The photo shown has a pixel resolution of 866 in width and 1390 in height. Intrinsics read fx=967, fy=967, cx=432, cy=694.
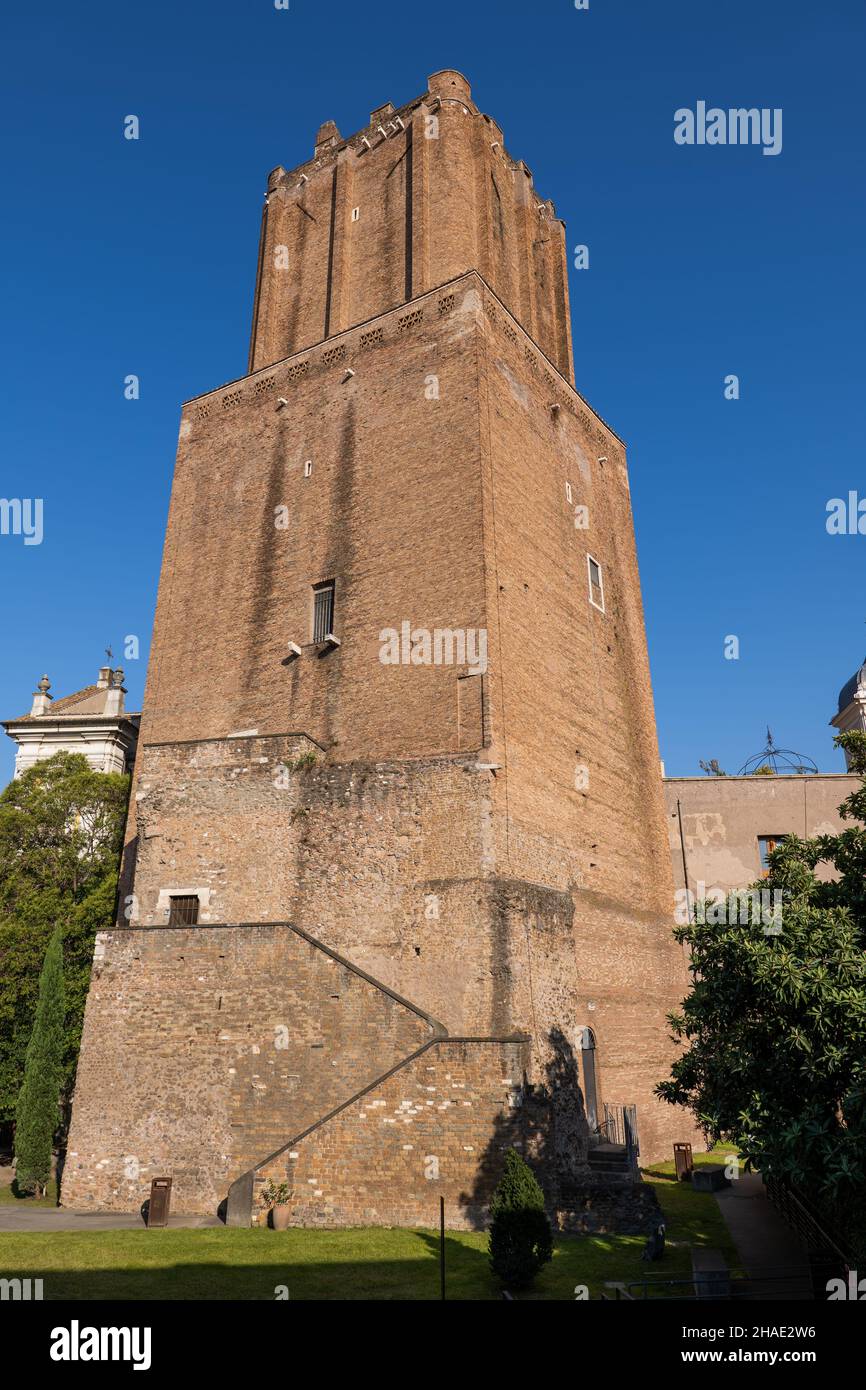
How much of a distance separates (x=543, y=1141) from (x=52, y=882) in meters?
15.9

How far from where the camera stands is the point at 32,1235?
14.0 metres

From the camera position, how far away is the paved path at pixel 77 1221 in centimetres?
1484

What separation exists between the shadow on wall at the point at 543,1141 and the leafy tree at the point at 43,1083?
35.3ft

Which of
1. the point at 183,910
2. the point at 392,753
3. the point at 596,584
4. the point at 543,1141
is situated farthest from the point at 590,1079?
the point at 596,584

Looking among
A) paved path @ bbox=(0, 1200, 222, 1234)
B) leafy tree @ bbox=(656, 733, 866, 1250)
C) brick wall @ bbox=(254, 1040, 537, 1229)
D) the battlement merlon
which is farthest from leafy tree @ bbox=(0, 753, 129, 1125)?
leafy tree @ bbox=(656, 733, 866, 1250)

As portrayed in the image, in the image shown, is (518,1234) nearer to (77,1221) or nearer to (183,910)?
(77,1221)

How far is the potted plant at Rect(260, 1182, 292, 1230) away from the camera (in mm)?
14273

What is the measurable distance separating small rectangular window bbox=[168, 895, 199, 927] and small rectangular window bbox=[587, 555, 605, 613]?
1247cm

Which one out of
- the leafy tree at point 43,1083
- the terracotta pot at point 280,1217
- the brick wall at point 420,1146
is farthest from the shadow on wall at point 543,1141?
the leafy tree at point 43,1083

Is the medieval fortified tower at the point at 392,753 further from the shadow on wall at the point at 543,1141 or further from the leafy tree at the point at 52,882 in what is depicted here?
the leafy tree at the point at 52,882

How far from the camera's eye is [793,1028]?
1007 cm

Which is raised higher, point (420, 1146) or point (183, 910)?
point (183, 910)

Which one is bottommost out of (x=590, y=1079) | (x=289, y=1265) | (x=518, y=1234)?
(x=289, y=1265)
